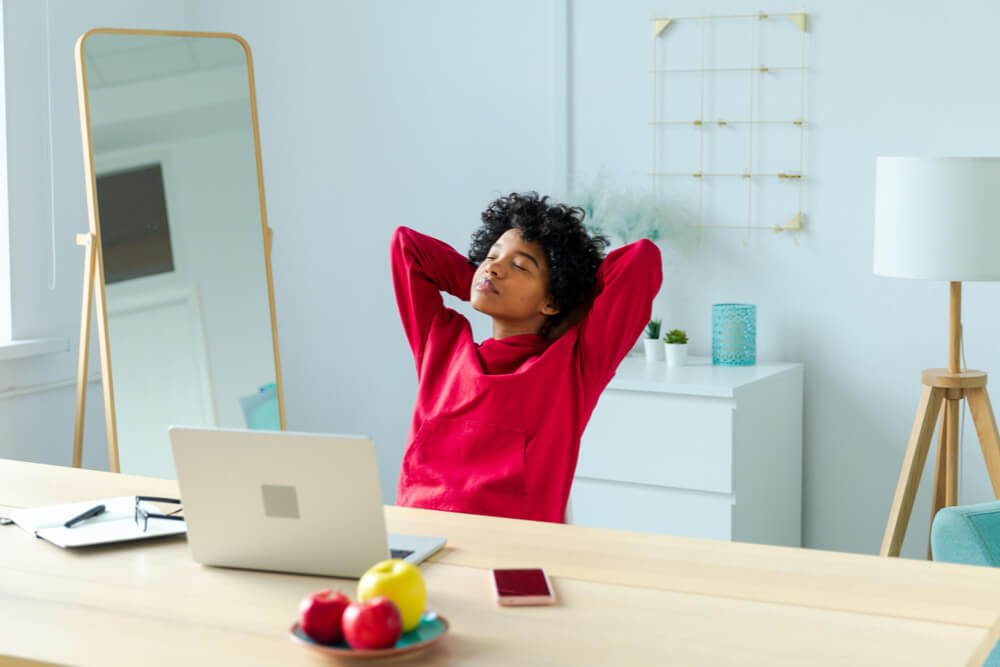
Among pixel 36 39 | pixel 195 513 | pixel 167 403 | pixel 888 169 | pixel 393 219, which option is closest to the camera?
pixel 195 513

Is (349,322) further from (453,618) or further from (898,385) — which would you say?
(453,618)

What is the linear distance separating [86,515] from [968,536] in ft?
4.10

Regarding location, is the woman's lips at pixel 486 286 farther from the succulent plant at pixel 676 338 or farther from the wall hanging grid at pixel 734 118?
the wall hanging grid at pixel 734 118

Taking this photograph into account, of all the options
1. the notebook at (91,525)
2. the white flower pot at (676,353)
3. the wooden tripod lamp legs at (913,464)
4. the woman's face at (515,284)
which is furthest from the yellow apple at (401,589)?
the white flower pot at (676,353)

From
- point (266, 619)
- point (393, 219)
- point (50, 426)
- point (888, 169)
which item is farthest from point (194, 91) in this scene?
point (266, 619)

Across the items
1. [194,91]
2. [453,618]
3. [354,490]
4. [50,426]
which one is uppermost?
[194,91]

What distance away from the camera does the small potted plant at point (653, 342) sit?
311 centimetres

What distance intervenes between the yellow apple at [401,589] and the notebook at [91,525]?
466 mm

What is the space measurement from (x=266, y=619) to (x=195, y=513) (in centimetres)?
20

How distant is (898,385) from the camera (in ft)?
9.75

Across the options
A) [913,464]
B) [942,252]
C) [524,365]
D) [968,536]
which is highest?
[942,252]

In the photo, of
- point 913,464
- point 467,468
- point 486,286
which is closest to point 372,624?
point 467,468

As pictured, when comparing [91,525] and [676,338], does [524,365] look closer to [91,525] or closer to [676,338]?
[91,525]

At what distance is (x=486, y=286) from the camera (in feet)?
6.27
